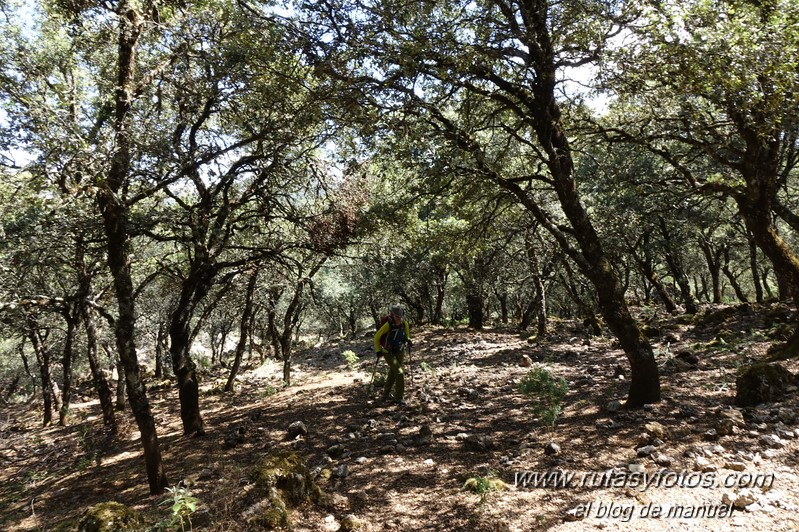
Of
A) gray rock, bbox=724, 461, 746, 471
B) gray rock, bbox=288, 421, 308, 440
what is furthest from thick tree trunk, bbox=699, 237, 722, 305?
gray rock, bbox=288, 421, 308, 440

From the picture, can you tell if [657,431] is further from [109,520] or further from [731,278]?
[731,278]

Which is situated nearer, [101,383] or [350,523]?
[350,523]

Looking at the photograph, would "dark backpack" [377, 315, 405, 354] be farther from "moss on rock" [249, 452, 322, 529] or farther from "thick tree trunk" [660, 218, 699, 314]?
"thick tree trunk" [660, 218, 699, 314]

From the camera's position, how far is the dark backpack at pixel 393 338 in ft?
32.6

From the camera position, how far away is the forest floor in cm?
453

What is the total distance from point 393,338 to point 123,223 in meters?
5.85

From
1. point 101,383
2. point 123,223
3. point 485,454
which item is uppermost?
point 123,223

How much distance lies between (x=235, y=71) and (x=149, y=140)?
6.54 ft

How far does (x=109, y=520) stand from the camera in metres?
4.78

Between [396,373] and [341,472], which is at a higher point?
[396,373]

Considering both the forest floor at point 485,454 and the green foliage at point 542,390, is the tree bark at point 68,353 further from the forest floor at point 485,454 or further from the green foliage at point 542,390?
the green foliage at point 542,390

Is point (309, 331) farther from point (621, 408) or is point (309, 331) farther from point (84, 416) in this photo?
point (621, 408)

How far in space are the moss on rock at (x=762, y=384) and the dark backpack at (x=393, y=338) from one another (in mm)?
6256

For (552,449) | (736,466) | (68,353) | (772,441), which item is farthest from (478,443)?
(68,353)
